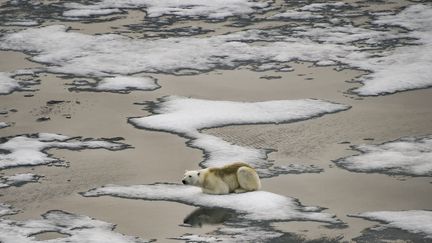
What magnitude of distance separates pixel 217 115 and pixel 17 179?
3.49 meters

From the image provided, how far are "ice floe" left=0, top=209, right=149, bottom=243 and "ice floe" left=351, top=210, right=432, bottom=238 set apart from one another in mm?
2397

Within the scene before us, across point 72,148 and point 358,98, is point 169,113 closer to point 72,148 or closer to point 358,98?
point 72,148

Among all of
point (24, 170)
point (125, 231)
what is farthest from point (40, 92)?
point (125, 231)

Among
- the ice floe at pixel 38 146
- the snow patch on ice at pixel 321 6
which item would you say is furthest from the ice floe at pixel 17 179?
the snow patch on ice at pixel 321 6

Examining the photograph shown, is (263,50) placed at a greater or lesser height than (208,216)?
greater

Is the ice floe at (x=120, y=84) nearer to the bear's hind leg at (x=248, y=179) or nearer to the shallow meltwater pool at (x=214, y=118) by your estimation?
the shallow meltwater pool at (x=214, y=118)

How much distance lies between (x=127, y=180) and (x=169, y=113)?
2.74 meters

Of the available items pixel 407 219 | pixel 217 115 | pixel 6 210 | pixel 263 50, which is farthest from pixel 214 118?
pixel 407 219

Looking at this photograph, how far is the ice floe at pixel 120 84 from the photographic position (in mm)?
15547

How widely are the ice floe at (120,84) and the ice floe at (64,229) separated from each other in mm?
5245

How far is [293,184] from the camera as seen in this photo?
11.2 metres

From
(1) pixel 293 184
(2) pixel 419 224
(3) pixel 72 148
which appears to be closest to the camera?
(2) pixel 419 224

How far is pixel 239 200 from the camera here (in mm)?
10570

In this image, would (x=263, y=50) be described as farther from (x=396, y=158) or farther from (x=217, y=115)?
(x=396, y=158)
